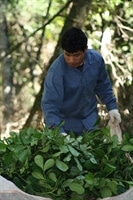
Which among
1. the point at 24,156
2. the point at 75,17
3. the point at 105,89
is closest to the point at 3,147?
the point at 24,156

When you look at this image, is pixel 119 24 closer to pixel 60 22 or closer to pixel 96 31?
pixel 96 31

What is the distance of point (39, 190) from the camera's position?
2.52m

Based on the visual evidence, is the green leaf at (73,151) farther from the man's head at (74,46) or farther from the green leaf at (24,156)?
the man's head at (74,46)

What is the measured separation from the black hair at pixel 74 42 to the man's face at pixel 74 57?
1.4 inches

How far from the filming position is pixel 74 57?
12.1 feet

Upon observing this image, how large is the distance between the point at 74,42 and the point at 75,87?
0.45m

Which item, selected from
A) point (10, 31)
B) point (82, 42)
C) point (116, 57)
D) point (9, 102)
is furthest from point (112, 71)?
point (10, 31)

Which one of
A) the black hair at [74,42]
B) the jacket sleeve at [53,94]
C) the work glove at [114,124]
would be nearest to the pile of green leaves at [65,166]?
the work glove at [114,124]

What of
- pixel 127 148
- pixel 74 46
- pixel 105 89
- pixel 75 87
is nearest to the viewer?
pixel 127 148

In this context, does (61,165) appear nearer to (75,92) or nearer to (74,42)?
(74,42)

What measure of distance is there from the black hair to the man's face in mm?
37

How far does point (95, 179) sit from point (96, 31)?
166 inches

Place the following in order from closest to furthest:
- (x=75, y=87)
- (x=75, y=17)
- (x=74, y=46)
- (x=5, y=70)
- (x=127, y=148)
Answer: (x=127, y=148), (x=74, y=46), (x=75, y=87), (x=75, y=17), (x=5, y=70)

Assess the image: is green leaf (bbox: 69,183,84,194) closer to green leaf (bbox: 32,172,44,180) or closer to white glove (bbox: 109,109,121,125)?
green leaf (bbox: 32,172,44,180)
